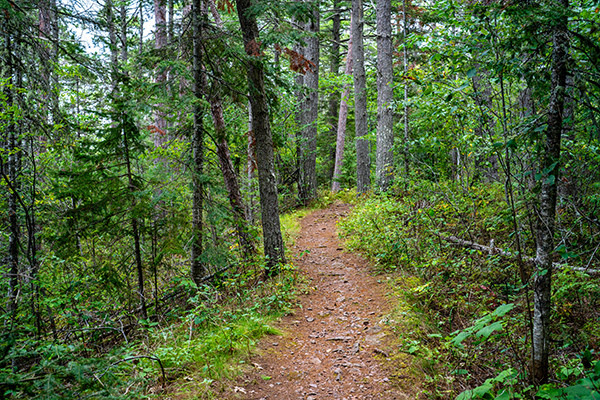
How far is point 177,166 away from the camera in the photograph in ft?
21.5

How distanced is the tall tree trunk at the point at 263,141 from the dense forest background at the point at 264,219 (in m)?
0.03

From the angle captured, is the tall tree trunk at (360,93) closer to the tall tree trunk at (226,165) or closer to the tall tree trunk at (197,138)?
the tall tree trunk at (226,165)

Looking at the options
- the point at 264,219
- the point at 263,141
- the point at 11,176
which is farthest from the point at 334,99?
the point at 11,176

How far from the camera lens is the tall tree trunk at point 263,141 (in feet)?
21.6

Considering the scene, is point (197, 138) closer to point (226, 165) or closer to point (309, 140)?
point (226, 165)

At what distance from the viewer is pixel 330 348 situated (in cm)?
496

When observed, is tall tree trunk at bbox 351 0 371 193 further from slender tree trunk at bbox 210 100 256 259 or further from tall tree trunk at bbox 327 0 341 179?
slender tree trunk at bbox 210 100 256 259

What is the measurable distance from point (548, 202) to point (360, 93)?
10.5m

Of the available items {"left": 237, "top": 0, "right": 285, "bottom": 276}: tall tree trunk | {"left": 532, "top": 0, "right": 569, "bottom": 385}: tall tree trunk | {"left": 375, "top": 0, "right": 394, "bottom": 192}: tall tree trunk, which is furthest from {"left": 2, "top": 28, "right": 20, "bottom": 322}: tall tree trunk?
{"left": 375, "top": 0, "right": 394, "bottom": 192}: tall tree trunk

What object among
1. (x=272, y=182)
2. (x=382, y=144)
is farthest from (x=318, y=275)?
(x=382, y=144)

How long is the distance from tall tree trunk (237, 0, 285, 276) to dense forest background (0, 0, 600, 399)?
30 mm

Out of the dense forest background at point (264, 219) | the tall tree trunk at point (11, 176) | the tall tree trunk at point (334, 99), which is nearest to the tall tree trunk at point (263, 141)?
the dense forest background at point (264, 219)

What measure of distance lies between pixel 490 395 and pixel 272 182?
16.3ft

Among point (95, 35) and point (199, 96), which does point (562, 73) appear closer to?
point (199, 96)
